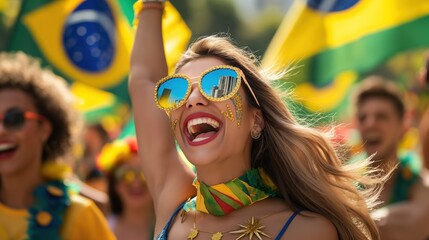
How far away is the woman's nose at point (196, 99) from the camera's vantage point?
138 inches

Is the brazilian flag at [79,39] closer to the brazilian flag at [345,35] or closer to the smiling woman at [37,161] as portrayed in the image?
the brazilian flag at [345,35]

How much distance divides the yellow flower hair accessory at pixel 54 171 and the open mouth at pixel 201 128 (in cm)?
185

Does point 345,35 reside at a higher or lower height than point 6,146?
lower

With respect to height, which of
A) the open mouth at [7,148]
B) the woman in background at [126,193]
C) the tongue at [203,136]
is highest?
the open mouth at [7,148]

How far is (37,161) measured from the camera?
17.2 feet

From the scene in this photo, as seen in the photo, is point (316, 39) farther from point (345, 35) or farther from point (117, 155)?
point (117, 155)

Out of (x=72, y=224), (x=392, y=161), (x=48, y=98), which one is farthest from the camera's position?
(x=392, y=161)

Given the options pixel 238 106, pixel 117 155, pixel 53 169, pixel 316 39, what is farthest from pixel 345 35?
pixel 238 106

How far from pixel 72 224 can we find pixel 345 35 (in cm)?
271

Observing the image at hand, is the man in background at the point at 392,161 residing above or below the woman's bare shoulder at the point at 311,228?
below

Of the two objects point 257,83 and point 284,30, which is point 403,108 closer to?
point 284,30

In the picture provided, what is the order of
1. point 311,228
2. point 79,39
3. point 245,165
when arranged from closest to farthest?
point 311,228
point 245,165
point 79,39

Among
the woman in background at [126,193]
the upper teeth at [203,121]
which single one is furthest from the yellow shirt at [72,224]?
the woman in background at [126,193]

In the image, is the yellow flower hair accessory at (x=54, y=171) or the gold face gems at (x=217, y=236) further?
the yellow flower hair accessory at (x=54, y=171)
